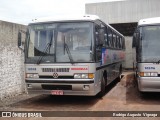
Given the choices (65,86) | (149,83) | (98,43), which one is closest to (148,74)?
(149,83)

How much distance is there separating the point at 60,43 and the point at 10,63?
320cm

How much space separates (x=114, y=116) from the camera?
8.37 m

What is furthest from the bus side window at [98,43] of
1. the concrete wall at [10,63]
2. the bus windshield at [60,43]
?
the concrete wall at [10,63]

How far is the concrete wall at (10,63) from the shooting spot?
11312mm

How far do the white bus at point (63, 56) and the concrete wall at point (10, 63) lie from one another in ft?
5.59

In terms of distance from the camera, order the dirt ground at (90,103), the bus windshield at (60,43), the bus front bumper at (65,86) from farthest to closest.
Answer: the bus windshield at (60,43), the bus front bumper at (65,86), the dirt ground at (90,103)

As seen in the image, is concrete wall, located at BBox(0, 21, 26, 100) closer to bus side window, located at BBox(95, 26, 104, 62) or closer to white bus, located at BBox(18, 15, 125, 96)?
white bus, located at BBox(18, 15, 125, 96)

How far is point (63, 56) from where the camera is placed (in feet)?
31.5

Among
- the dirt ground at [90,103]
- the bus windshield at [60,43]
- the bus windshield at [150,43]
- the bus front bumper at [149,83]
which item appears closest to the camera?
the dirt ground at [90,103]

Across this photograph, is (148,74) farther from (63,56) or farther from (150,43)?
(63,56)

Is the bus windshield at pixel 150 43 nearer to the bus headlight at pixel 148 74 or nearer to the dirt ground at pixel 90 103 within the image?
the bus headlight at pixel 148 74

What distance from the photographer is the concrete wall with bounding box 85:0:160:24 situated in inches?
1077

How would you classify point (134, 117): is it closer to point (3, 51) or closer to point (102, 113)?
point (102, 113)

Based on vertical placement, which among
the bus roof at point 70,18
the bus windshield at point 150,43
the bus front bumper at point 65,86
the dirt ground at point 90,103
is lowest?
the dirt ground at point 90,103
